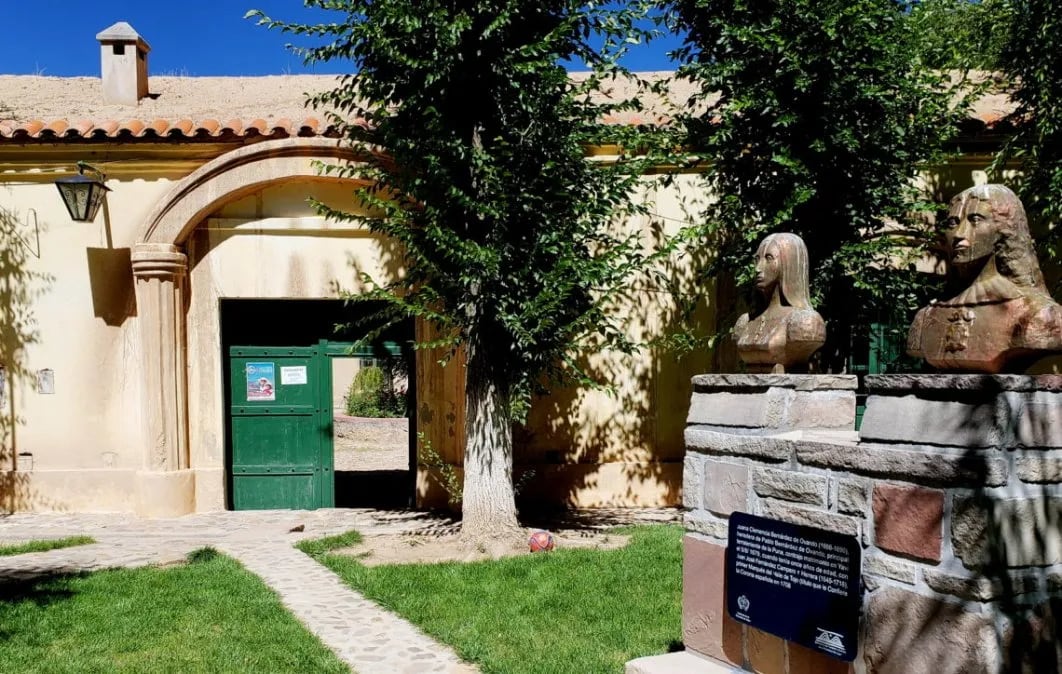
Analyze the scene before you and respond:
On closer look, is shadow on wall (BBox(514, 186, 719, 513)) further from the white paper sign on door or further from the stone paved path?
the white paper sign on door

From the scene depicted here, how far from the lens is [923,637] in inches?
106

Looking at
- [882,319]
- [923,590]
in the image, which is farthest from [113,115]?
[923,590]

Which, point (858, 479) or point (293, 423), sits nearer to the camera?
point (858, 479)

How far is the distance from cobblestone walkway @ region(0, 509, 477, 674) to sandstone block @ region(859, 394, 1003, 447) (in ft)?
8.92

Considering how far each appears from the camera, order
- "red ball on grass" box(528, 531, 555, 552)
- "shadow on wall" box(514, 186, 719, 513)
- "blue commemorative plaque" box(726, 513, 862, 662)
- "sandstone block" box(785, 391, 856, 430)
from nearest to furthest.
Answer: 1. "blue commemorative plaque" box(726, 513, 862, 662)
2. "sandstone block" box(785, 391, 856, 430)
3. "red ball on grass" box(528, 531, 555, 552)
4. "shadow on wall" box(514, 186, 719, 513)

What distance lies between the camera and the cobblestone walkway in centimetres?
481

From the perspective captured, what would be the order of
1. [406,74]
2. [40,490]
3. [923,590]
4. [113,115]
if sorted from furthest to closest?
[113,115] < [40,490] < [406,74] < [923,590]

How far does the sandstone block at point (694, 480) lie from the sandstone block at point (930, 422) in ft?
3.04

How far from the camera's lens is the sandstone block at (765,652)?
3268mm

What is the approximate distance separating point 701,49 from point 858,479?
6284 mm

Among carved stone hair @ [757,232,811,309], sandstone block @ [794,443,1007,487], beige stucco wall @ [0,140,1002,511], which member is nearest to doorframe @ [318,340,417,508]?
beige stucco wall @ [0,140,1002,511]

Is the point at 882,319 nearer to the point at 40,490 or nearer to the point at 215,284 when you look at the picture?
the point at 215,284

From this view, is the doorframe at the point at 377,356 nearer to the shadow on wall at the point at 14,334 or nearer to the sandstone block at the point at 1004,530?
the shadow on wall at the point at 14,334

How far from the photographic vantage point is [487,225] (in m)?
7.32
